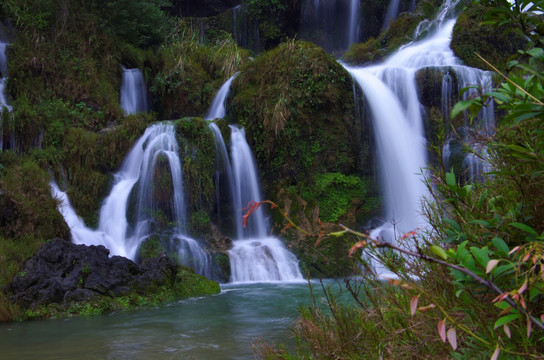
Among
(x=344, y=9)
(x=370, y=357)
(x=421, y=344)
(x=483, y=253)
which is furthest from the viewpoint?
(x=344, y=9)

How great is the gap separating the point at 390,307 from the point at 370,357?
0.31 m

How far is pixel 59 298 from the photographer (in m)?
7.38

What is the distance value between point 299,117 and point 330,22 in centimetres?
1325

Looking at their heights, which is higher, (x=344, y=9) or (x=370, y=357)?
(x=344, y=9)

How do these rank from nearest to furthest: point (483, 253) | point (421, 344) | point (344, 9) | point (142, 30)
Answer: point (483, 253) → point (421, 344) → point (142, 30) → point (344, 9)

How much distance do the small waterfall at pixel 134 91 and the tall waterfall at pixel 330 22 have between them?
1135 centimetres

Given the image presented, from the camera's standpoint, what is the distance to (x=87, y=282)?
7676mm

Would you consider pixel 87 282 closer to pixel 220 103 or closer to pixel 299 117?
pixel 299 117

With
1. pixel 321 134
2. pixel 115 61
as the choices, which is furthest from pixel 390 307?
pixel 115 61

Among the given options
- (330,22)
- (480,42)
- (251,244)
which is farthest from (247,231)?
(330,22)

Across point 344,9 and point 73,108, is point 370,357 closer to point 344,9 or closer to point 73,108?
point 73,108

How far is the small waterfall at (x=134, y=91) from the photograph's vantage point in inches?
595

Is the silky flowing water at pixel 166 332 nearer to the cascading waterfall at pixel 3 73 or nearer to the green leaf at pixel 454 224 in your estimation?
the green leaf at pixel 454 224

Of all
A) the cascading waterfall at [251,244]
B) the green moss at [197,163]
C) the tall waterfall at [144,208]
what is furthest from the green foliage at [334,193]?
the tall waterfall at [144,208]
